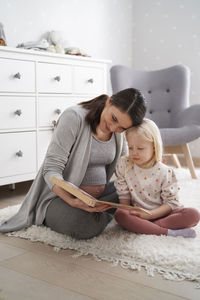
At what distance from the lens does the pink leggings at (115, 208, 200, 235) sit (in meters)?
1.55

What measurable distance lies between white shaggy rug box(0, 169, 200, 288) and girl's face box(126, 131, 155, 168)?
1.03 ft

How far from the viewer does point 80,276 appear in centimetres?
121

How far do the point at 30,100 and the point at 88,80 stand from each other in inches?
22.4

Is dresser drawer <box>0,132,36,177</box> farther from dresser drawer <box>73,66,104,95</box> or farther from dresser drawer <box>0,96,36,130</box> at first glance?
dresser drawer <box>73,66,104,95</box>

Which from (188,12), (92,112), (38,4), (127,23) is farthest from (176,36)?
(92,112)

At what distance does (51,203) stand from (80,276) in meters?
0.45

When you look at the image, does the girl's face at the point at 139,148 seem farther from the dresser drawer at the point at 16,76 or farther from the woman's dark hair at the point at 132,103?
the dresser drawer at the point at 16,76

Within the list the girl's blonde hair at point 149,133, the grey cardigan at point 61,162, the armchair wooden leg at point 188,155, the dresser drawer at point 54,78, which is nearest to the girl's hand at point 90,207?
the grey cardigan at point 61,162

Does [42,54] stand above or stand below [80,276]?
above

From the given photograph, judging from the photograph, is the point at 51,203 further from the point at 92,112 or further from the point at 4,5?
the point at 4,5

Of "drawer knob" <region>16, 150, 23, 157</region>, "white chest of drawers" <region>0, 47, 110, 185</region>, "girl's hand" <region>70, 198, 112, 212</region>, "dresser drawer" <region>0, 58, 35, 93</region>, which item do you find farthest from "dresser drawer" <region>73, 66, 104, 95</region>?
"girl's hand" <region>70, 198, 112, 212</region>

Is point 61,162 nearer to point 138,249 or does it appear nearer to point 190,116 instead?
point 138,249

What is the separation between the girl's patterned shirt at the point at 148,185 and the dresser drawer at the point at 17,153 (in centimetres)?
84

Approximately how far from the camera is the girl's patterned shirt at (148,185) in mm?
1608
